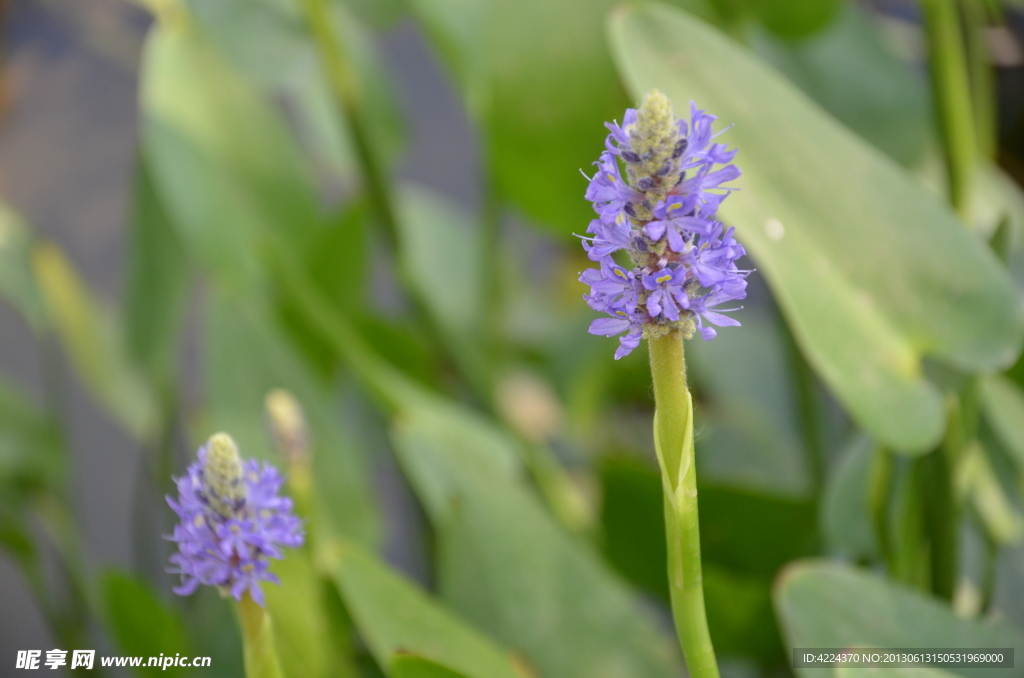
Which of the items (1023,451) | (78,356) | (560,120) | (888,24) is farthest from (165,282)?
(888,24)

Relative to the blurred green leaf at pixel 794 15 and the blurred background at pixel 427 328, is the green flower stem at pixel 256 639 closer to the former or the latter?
the blurred background at pixel 427 328

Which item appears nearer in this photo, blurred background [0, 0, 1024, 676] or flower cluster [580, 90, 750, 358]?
flower cluster [580, 90, 750, 358]

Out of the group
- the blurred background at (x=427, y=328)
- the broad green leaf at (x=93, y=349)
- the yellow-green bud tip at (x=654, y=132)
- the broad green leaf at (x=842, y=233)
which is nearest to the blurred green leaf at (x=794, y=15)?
the blurred background at (x=427, y=328)

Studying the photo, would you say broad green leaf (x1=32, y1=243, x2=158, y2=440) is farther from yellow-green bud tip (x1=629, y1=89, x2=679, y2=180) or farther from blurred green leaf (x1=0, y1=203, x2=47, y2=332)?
yellow-green bud tip (x1=629, y1=89, x2=679, y2=180)

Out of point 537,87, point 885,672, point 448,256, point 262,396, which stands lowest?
point 885,672

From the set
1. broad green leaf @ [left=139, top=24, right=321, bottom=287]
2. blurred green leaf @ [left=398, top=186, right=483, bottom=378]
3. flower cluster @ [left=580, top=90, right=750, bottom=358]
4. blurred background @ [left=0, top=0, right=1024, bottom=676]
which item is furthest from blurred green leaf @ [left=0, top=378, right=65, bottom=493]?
flower cluster @ [left=580, top=90, right=750, bottom=358]

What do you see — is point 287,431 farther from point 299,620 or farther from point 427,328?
point 427,328

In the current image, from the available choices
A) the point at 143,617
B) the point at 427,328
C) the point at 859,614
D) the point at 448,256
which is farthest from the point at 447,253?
the point at 859,614
